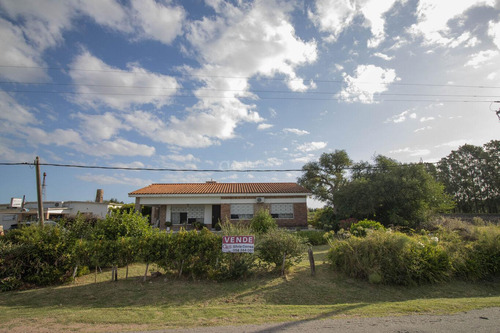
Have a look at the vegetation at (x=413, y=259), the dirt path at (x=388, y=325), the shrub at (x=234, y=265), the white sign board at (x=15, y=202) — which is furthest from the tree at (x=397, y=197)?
the white sign board at (x=15, y=202)

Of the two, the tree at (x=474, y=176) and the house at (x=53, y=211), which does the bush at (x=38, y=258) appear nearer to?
the house at (x=53, y=211)

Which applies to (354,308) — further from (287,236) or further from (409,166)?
(409,166)

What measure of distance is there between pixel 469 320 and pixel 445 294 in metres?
2.42

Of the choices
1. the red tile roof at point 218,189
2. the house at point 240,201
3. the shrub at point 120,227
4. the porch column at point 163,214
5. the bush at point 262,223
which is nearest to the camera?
the shrub at point 120,227

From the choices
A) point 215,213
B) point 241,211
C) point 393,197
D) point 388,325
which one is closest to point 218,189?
point 215,213

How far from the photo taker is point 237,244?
7566 millimetres

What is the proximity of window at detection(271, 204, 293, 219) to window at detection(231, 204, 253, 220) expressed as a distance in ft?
6.62

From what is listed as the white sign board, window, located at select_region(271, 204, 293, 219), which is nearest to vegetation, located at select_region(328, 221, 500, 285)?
window, located at select_region(271, 204, 293, 219)

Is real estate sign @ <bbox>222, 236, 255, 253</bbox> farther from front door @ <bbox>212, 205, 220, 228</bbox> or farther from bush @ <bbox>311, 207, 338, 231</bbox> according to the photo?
front door @ <bbox>212, 205, 220, 228</bbox>

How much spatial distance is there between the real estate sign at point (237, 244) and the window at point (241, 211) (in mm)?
14723

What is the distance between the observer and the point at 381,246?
25.1 ft

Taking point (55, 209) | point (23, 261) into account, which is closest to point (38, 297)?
point (23, 261)

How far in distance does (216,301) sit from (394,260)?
5.24m

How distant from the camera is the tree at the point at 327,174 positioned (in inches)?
977
